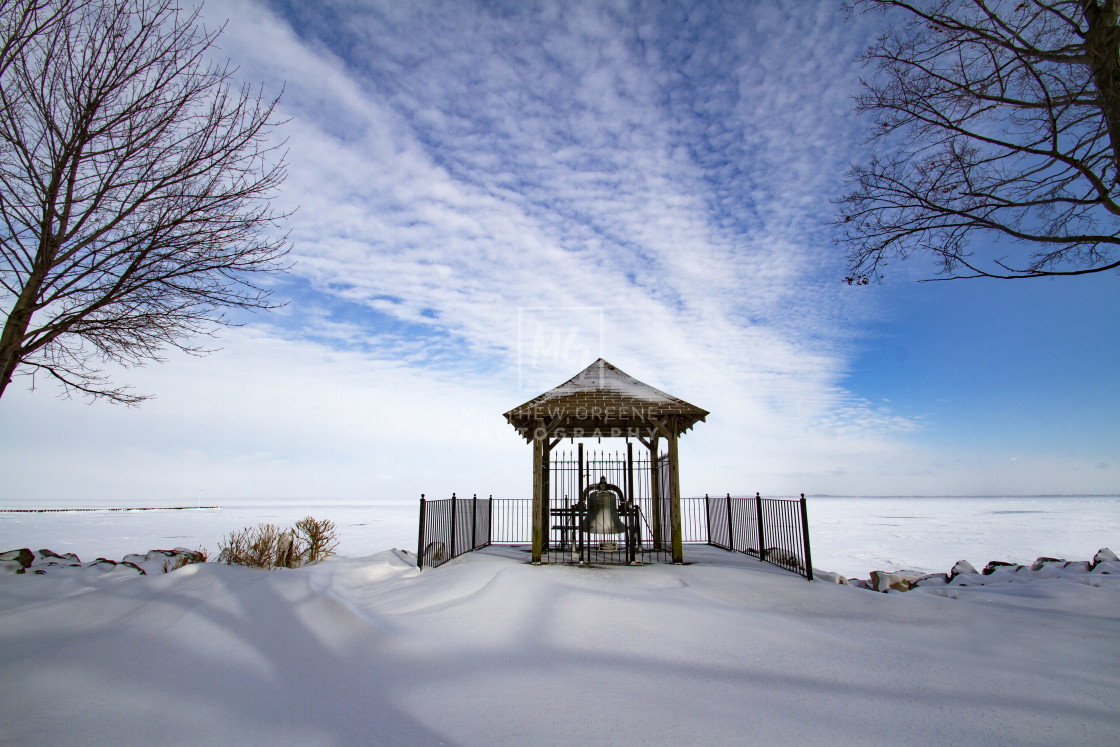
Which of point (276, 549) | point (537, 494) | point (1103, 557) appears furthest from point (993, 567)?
point (276, 549)

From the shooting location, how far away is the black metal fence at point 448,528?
10767 millimetres

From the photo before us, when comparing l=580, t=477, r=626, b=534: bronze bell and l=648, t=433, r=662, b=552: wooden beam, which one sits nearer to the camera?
l=580, t=477, r=626, b=534: bronze bell

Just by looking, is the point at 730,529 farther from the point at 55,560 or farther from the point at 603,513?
the point at 55,560

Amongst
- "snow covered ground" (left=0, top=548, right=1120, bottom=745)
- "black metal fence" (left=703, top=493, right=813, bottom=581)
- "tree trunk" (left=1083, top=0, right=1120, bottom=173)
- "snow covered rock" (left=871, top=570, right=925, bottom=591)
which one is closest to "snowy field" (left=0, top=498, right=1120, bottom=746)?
"snow covered ground" (left=0, top=548, right=1120, bottom=745)

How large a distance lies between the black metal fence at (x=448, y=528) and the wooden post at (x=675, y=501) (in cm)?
470

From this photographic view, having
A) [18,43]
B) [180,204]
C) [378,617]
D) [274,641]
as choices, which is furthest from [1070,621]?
[18,43]

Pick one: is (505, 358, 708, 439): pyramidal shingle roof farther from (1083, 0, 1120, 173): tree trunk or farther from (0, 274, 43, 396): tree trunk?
(0, 274, 43, 396): tree trunk

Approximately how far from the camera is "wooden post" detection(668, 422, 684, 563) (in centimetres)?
1088

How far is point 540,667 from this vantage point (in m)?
4.94

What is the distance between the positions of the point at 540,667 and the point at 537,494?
6.14m

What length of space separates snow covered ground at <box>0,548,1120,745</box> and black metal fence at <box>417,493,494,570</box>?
3.04 meters

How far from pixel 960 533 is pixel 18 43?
128ft

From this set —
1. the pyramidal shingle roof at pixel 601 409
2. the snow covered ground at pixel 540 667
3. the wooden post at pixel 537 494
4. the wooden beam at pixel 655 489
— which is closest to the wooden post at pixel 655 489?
the wooden beam at pixel 655 489

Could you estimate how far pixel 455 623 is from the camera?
6164 mm
